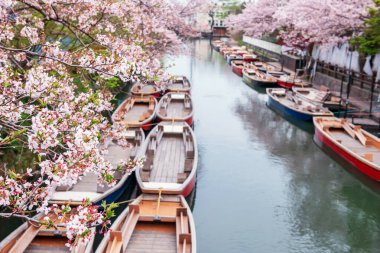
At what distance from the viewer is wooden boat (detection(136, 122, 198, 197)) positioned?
12461 mm

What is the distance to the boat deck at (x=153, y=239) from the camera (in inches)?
383

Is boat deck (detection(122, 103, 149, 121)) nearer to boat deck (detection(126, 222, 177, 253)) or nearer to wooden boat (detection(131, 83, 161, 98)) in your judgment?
wooden boat (detection(131, 83, 161, 98))

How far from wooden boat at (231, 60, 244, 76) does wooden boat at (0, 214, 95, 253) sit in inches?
1374

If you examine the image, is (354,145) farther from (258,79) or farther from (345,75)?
(258,79)

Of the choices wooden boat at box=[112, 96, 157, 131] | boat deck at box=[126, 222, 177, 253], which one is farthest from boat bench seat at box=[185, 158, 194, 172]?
wooden boat at box=[112, 96, 157, 131]

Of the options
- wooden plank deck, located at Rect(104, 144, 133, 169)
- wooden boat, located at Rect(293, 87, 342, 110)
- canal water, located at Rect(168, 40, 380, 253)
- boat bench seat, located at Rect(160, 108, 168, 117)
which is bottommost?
canal water, located at Rect(168, 40, 380, 253)

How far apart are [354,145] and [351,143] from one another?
1.11ft

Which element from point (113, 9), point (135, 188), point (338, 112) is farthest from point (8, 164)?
point (338, 112)

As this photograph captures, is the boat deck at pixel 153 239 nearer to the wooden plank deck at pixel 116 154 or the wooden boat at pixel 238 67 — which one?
the wooden plank deck at pixel 116 154

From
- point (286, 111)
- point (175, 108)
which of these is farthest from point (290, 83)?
point (175, 108)

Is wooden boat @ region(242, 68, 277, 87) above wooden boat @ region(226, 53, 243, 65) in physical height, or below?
below

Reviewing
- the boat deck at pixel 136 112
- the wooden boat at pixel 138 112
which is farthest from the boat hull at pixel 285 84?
the boat deck at pixel 136 112

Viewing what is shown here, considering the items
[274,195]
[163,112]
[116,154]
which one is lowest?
[274,195]

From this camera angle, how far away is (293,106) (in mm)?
25125
